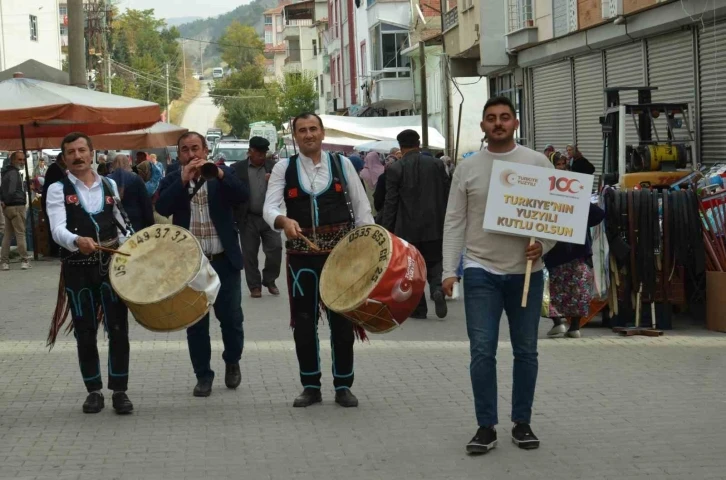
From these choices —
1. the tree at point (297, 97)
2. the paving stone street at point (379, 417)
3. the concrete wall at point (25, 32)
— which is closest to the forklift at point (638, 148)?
the paving stone street at point (379, 417)

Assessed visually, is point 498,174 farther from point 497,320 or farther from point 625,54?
point 625,54

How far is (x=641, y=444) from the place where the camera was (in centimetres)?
675

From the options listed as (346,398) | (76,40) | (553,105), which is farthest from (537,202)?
(553,105)

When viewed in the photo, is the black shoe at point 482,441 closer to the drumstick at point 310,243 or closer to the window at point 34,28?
the drumstick at point 310,243

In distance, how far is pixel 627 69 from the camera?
22406 mm

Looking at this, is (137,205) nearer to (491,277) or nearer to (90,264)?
(90,264)

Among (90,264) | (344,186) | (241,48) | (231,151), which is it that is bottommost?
(90,264)

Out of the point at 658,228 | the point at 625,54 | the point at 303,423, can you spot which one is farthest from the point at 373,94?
the point at 303,423

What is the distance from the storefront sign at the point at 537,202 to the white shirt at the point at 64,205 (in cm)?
267

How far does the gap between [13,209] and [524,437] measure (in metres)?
14.4

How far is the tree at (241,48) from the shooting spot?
17262 cm

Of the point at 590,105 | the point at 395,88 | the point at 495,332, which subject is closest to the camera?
the point at 495,332

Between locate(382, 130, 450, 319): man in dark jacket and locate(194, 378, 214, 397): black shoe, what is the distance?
4432 mm

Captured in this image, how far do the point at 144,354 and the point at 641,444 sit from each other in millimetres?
5007
